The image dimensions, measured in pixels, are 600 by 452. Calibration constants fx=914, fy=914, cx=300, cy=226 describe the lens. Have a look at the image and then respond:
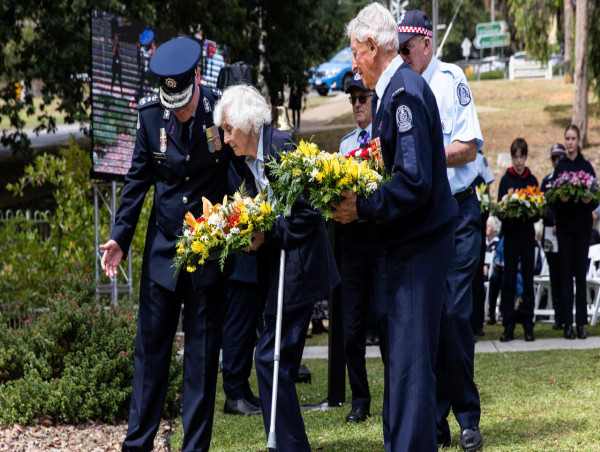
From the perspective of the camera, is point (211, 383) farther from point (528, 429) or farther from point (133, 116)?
point (133, 116)

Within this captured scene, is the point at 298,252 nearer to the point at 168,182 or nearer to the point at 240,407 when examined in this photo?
the point at 168,182

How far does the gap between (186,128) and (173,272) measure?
86 cm

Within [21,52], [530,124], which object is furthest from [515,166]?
[530,124]

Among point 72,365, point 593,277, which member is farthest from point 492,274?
point 72,365

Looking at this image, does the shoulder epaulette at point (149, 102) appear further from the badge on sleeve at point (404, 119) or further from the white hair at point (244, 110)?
the badge on sleeve at point (404, 119)

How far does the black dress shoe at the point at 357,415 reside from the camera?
644 centimetres

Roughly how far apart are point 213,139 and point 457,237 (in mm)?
1578

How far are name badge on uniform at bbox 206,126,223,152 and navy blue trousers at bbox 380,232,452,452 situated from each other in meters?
1.57

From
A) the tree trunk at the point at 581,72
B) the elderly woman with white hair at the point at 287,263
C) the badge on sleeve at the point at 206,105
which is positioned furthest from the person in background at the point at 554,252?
the tree trunk at the point at 581,72

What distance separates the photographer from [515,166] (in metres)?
10.8

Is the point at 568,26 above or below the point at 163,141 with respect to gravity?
above

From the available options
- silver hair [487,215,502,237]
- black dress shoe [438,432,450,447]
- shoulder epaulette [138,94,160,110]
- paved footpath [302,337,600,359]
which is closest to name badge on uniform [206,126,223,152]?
shoulder epaulette [138,94,160,110]

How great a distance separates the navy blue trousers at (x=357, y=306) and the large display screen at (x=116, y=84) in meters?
3.83

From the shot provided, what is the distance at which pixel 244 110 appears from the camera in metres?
4.88
